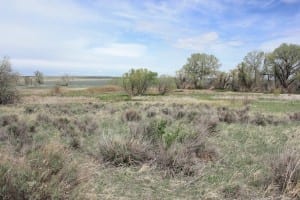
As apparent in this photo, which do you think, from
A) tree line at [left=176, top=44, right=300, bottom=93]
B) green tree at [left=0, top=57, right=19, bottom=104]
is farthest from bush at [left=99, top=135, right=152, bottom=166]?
tree line at [left=176, top=44, right=300, bottom=93]

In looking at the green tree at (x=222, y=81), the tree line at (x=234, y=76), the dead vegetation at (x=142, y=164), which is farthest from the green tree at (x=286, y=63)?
the dead vegetation at (x=142, y=164)

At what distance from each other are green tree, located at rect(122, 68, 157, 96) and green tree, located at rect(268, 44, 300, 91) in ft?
97.0

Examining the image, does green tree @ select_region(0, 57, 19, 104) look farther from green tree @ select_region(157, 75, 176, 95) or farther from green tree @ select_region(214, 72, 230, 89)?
green tree @ select_region(214, 72, 230, 89)

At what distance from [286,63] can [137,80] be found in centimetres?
3458

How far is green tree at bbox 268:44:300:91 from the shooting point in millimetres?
69250

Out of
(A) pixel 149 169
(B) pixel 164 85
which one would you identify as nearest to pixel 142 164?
(A) pixel 149 169

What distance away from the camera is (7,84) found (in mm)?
31688

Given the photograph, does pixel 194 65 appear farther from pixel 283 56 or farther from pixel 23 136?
pixel 23 136

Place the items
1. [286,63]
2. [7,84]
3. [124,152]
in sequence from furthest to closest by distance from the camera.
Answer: [286,63], [7,84], [124,152]

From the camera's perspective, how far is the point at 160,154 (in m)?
6.29

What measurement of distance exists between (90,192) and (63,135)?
516cm

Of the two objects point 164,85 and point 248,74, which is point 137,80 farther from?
point 248,74

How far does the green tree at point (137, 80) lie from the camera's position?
187 ft

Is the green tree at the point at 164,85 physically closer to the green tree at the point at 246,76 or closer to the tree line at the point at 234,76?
the tree line at the point at 234,76
